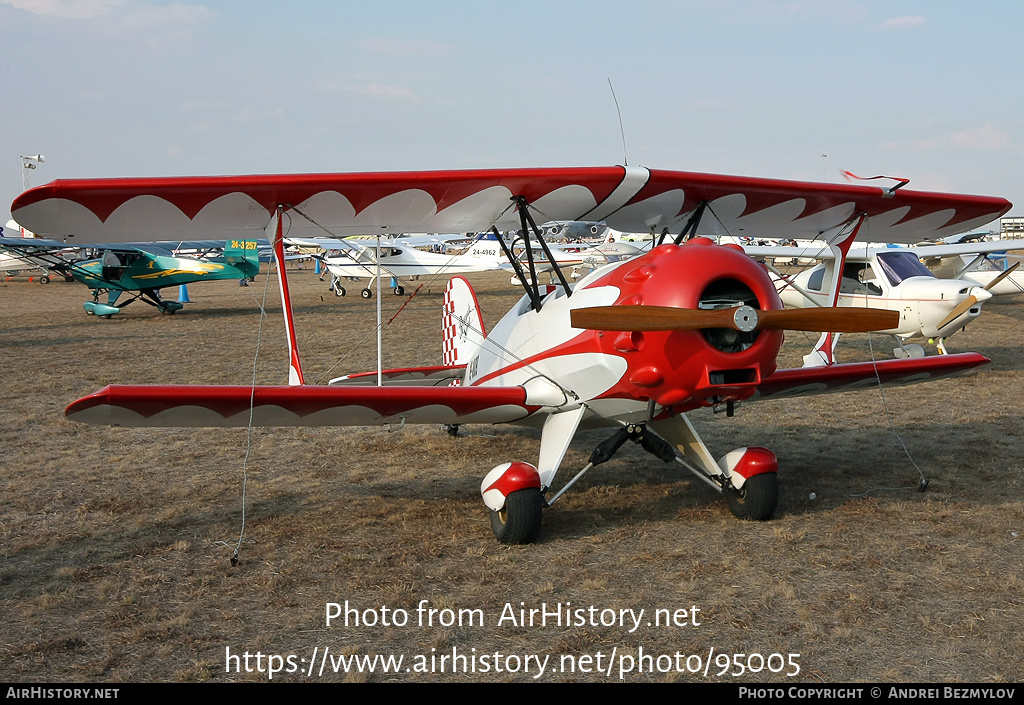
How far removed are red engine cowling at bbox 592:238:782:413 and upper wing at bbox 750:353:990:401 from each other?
4.13ft

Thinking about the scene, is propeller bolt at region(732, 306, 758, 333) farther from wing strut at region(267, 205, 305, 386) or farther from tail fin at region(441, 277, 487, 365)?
tail fin at region(441, 277, 487, 365)

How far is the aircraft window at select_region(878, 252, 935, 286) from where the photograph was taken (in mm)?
11500

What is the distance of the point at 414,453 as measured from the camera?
7.15m

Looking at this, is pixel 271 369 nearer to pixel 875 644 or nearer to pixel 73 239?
pixel 73 239

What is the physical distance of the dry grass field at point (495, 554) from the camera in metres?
3.43

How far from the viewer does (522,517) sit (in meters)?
4.66

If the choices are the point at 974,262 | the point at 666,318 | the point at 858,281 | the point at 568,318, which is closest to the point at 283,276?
the point at 568,318

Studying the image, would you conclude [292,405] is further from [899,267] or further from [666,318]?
[899,267]

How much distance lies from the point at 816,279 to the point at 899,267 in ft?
4.20

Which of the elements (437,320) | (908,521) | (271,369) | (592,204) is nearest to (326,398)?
(592,204)

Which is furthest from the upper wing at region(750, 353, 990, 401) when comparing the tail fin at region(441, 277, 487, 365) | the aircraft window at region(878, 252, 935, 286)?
the aircraft window at region(878, 252, 935, 286)

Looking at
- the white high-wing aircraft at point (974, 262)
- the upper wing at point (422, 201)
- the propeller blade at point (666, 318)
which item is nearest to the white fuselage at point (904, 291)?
the white high-wing aircraft at point (974, 262)

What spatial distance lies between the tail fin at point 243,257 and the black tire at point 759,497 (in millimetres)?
21206

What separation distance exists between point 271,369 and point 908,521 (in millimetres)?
9154
